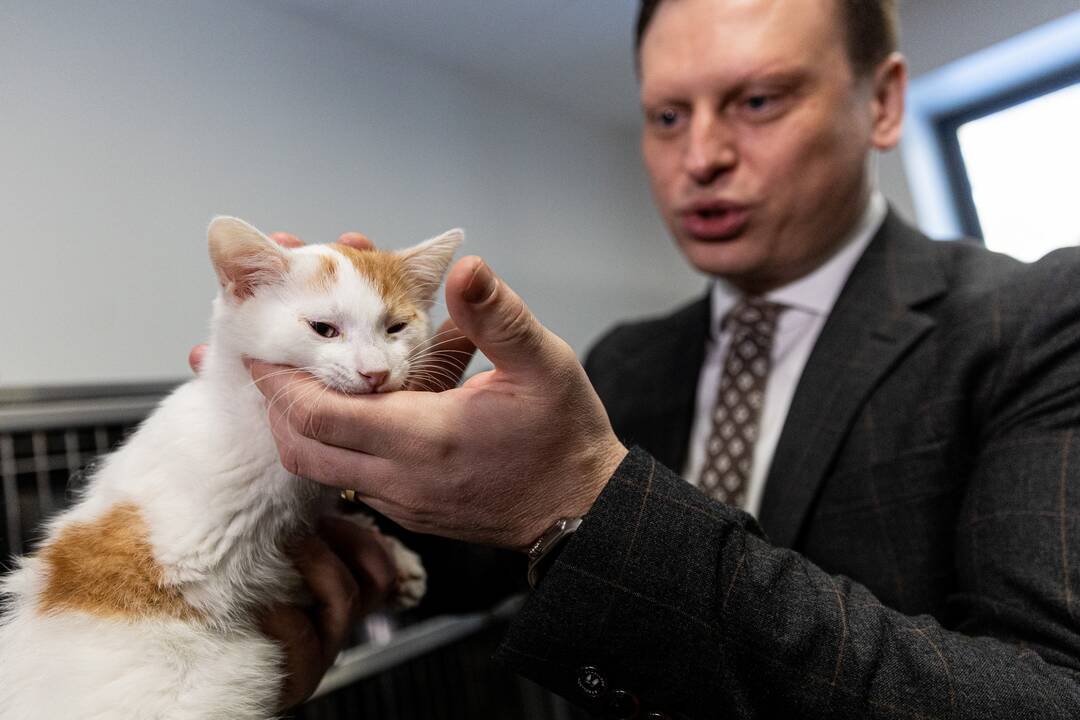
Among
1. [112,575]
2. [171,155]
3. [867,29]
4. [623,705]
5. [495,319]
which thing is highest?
[867,29]

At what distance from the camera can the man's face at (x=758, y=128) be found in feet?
3.26

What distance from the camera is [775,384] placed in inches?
45.0

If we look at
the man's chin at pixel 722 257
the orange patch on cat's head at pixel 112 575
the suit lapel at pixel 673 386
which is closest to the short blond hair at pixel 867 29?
the man's chin at pixel 722 257

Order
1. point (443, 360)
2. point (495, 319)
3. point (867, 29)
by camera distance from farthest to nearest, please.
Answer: point (867, 29) → point (443, 360) → point (495, 319)

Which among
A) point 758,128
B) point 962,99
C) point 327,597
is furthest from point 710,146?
point 327,597

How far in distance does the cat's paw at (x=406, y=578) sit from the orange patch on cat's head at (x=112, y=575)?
280 mm

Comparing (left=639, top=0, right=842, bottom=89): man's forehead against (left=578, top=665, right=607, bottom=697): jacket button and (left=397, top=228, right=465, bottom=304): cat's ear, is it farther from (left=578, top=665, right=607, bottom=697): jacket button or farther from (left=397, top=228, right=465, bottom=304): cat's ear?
(left=578, top=665, right=607, bottom=697): jacket button

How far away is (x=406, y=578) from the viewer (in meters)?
0.88

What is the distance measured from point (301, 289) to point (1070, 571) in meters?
0.86

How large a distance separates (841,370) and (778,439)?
14 centimetres

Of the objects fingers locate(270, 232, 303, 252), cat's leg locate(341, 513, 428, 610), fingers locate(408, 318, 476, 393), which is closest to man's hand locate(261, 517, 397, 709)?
cat's leg locate(341, 513, 428, 610)

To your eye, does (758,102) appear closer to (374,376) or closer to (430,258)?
(430,258)

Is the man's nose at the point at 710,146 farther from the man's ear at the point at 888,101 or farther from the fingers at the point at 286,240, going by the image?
the fingers at the point at 286,240

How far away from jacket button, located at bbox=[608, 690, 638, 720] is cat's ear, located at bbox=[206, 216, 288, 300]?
1.76 ft
